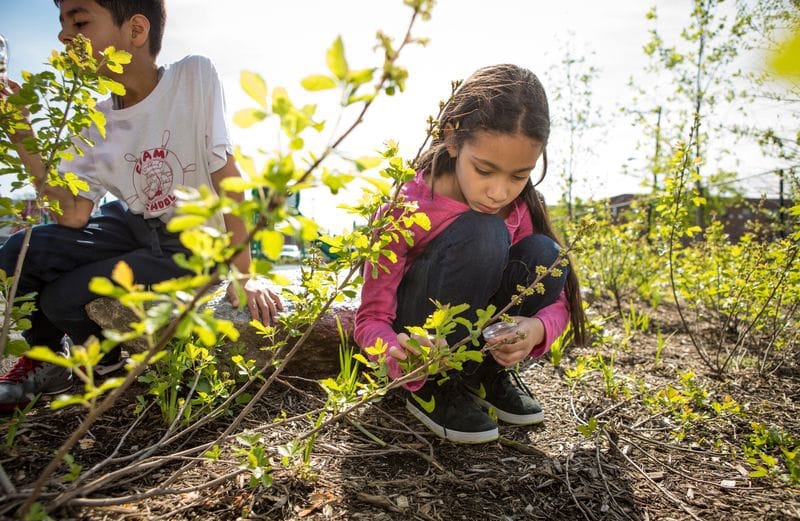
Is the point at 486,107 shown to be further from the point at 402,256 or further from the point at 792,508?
the point at 792,508

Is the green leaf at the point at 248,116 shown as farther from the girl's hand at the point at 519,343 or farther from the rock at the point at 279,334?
the rock at the point at 279,334

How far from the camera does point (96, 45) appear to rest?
209 centimetres

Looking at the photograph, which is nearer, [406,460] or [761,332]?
[406,460]

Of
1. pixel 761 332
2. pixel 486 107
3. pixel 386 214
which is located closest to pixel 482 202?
pixel 486 107

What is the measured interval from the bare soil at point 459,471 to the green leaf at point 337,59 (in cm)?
95

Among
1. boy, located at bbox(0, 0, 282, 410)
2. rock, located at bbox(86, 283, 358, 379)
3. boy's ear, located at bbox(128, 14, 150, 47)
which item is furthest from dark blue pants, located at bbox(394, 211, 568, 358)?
boy's ear, located at bbox(128, 14, 150, 47)

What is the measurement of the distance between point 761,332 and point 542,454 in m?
2.55

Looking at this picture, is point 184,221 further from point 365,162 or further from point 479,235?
point 479,235

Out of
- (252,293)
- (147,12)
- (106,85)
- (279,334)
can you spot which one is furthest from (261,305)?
(147,12)

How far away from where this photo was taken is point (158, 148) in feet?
7.72

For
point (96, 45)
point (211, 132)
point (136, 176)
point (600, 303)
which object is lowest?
point (600, 303)

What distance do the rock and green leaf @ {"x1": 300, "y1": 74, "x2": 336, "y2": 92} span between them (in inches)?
59.6

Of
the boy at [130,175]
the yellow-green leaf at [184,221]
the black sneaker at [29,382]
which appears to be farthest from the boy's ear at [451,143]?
the black sneaker at [29,382]

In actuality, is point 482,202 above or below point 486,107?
below
